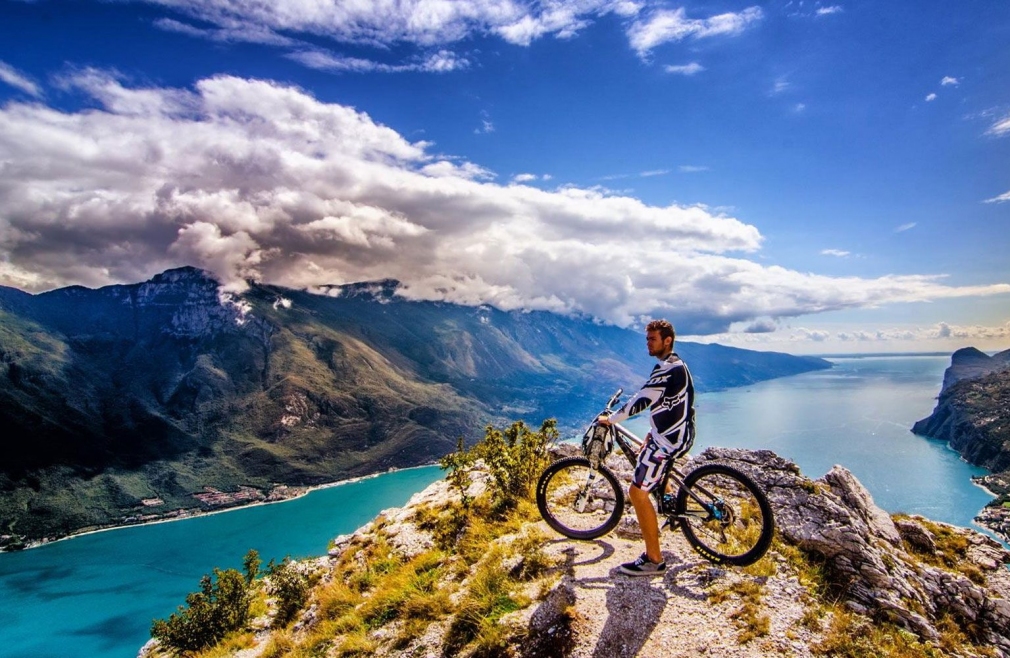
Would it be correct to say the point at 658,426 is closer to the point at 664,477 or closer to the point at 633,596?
the point at 664,477

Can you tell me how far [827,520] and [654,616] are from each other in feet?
17.6

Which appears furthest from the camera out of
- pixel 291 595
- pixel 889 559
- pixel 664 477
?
pixel 291 595

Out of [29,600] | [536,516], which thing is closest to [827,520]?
[536,516]

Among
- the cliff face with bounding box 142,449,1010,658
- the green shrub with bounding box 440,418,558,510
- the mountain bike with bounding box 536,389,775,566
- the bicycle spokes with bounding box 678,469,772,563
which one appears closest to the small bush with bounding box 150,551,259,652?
the cliff face with bounding box 142,449,1010,658

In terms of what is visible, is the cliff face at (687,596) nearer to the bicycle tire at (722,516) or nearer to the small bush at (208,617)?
the bicycle tire at (722,516)

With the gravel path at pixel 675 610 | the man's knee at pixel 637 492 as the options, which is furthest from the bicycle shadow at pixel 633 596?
the man's knee at pixel 637 492

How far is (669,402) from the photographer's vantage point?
8422 millimetres

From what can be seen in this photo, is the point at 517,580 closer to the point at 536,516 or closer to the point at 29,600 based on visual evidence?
the point at 536,516

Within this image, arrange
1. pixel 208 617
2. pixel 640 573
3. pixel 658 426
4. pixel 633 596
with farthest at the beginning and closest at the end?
pixel 208 617 < pixel 658 426 < pixel 640 573 < pixel 633 596

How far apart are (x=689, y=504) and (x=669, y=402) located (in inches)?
84.8

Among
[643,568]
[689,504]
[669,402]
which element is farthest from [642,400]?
[643,568]

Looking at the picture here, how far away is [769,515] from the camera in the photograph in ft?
26.7

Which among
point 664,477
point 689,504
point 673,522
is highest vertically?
point 664,477

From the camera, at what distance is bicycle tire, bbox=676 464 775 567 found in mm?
8234
